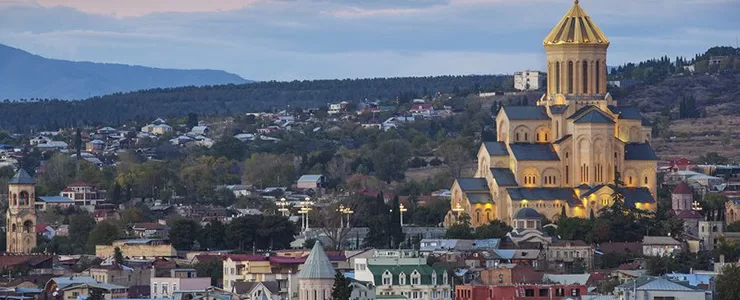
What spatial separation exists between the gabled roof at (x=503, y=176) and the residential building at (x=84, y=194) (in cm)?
3137

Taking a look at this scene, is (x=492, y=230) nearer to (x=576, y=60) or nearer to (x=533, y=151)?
(x=533, y=151)

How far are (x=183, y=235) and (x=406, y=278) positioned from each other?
26188 millimetres

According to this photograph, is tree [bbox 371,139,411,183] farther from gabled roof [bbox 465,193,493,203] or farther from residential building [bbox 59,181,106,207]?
gabled roof [bbox 465,193,493,203]

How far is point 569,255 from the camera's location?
104 meters

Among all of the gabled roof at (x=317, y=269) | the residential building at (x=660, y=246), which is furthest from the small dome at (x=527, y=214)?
the gabled roof at (x=317, y=269)

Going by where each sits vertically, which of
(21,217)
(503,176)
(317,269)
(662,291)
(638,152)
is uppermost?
(638,152)

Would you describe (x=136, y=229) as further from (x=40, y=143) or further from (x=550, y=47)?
(x=40, y=143)

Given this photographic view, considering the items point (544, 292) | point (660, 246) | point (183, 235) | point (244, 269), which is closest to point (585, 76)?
point (660, 246)

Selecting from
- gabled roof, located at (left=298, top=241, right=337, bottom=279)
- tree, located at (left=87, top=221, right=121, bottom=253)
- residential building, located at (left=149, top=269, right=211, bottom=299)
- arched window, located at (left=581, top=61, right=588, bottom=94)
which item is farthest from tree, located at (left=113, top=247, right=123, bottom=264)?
arched window, located at (left=581, top=61, right=588, bottom=94)

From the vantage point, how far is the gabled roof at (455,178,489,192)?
11719cm

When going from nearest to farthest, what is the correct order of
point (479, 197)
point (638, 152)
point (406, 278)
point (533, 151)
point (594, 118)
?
point (406, 278) < point (594, 118) < point (479, 197) < point (638, 152) < point (533, 151)

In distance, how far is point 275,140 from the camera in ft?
631

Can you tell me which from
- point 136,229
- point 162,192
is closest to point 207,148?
Result: point 162,192

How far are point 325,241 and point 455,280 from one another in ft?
70.5
